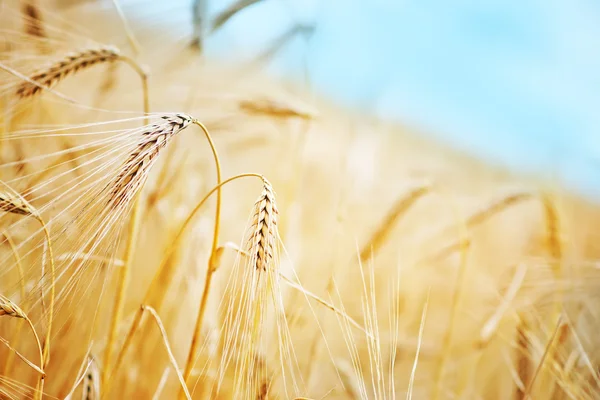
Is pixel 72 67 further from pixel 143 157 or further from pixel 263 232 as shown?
pixel 263 232

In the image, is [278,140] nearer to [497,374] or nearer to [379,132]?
[379,132]

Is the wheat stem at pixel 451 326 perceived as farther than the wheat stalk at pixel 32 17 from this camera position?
No

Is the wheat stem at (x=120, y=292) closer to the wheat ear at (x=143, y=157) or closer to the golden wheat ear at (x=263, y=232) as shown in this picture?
the wheat ear at (x=143, y=157)

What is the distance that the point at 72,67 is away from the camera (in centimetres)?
73

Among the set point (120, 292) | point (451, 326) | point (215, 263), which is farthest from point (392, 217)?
point (120, 292)

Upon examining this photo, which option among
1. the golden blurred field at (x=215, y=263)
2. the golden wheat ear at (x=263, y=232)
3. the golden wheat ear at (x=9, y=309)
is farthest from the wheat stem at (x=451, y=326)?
the golden wheat ear at (x=9, y=309)

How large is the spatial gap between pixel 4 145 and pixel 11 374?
1.76 ft

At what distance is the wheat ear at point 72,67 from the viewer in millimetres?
713

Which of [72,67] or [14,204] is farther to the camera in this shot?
[72,67]

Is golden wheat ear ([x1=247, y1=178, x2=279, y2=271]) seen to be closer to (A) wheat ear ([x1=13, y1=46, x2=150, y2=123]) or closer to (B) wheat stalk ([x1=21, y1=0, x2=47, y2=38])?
(A) wheat ear ([x1=13, y1=46, x2=150, y2=123])

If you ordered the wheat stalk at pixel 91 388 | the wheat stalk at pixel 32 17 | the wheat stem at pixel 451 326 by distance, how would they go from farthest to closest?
the wheat stalk at pixel 32 17, the wheat stem at pixel 451 326, the wheat stalk at pixel 91 388

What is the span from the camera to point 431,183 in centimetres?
99

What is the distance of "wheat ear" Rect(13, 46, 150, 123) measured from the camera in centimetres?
71

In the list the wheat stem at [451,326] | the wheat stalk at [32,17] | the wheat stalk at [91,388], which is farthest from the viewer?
the wheat stalk at [32,17]
